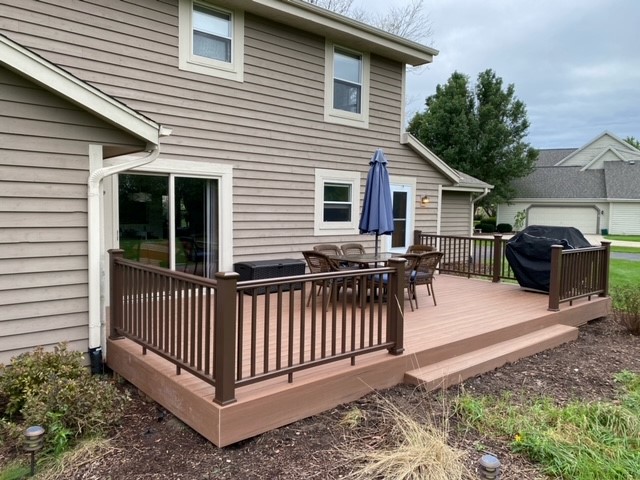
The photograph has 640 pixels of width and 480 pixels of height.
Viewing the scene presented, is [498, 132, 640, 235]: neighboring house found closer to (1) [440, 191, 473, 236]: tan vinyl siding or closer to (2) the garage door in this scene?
(2) the garage door

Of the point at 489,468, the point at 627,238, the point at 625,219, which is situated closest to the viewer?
the point at 489,468

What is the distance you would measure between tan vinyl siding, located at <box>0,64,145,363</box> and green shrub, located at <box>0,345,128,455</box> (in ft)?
1.21

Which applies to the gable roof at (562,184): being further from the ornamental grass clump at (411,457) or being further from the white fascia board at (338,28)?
the ornamental grass clump at (411,457)

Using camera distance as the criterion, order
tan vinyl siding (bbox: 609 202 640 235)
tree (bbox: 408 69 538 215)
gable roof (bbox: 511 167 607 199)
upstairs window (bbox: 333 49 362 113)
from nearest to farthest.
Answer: upstairs window (bbox: 333 49 362 113) → tree (bbox: 408 69 538 215) → tan vinyl siding (bbox: 609 202 640 235) → gable roof (bbox: 511 167 607 199)

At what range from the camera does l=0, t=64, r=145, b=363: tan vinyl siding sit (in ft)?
13.0

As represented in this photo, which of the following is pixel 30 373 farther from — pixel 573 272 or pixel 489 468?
pixel 573 272

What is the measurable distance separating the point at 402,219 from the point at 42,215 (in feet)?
23.1

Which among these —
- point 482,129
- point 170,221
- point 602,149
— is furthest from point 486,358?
point 602,149

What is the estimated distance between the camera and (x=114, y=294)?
4.65 m

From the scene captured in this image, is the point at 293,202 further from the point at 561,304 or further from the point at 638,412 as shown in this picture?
the point at 638,412

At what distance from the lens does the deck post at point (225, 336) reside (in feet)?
9.84

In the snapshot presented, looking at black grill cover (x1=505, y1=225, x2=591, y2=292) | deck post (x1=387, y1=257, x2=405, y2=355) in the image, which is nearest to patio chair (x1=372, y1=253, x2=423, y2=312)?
deck post (x1=387, y1=257, x2=405, y2=355)

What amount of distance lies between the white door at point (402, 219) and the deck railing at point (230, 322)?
5.11 meters

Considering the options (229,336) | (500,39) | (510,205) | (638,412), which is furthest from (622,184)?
(229,336)
